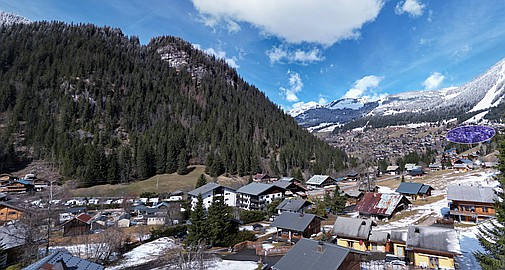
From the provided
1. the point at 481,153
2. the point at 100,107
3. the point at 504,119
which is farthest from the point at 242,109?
the point at 504,119

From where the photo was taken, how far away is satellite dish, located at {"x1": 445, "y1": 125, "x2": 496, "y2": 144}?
62.1 metres

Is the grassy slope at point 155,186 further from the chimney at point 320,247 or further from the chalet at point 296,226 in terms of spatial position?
the chimney at point 320,247

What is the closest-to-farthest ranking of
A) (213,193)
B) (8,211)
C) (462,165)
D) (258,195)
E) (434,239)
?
1. (434,239)
2. (8,211)
3. (258,195)
4. (213,193)
5. (462,165)

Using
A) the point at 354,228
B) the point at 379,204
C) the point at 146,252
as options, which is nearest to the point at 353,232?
the point at 354,228

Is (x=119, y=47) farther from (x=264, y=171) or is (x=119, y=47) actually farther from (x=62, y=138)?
(x=264, y=171)

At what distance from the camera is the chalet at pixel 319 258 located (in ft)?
75.2

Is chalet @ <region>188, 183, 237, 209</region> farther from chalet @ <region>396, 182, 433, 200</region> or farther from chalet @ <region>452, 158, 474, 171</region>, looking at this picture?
chalet @ <region>452, 158, 474, 171</region>

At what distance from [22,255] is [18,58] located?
558 feet

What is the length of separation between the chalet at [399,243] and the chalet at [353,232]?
3.02 meters

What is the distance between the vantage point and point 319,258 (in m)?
23.7

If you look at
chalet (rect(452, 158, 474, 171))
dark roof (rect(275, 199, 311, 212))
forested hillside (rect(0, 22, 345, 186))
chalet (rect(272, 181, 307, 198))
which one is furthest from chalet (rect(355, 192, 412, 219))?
forested hillside (rect(0, 22, 345, 186))

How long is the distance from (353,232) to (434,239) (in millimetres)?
9563

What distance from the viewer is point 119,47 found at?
189m

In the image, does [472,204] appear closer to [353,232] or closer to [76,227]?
[353,232]
